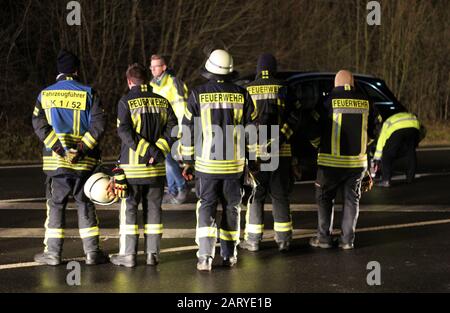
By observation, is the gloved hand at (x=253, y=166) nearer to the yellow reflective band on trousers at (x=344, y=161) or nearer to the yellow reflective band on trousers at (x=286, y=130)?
the yellow reflective band on trousers at (x=286, y=130)

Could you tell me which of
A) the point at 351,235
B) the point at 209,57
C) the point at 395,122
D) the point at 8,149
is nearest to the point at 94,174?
the point at 209,57

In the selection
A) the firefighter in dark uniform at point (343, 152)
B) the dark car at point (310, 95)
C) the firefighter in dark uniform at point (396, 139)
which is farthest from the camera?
the firefighter in dark uniform at point (396, 139)

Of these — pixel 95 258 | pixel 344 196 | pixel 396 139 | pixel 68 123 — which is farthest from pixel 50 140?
pixel 396 139

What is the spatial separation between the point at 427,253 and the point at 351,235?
78cm

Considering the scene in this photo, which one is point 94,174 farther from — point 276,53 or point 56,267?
point 276,53

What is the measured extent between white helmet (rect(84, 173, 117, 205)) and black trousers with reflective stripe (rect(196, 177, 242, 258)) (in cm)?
86

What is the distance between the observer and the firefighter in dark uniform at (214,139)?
8141mm

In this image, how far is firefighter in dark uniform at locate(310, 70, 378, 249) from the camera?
9109 mm

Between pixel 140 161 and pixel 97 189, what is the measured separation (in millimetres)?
481

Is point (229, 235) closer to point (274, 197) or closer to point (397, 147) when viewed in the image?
point (274, 197)

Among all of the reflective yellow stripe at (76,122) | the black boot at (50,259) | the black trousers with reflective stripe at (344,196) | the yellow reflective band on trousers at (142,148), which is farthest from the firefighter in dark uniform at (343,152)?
the black boot at (50,259)

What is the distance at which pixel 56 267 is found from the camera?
8227 mm

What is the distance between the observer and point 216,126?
8141mm

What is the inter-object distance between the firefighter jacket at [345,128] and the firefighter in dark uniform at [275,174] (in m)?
0.37
